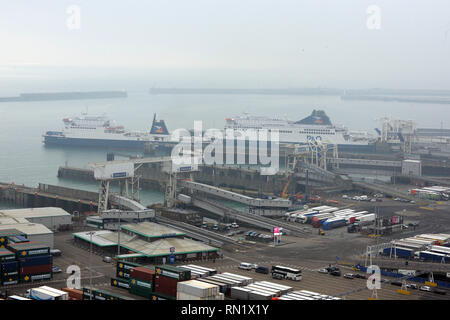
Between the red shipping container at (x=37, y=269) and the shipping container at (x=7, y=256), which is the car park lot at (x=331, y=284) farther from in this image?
the shipping container at (x=7, y=256)

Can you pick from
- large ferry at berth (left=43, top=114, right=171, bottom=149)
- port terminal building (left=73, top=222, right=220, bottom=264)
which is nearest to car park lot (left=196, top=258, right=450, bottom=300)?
port terminal building (left=73, top=222, right=220, bottom=264)

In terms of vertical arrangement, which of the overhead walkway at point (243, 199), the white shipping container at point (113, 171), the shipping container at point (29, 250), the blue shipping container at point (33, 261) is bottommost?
the blue shipping container at point (33, 261)

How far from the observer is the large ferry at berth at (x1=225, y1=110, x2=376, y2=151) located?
39.6 m

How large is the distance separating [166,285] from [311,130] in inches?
1254

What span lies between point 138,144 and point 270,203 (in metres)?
21.6

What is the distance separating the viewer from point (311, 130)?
41250mm

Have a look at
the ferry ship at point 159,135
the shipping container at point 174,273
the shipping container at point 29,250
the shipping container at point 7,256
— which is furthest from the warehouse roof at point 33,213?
the ferry ship at point 159,135

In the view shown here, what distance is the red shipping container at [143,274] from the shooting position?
10.6 metres

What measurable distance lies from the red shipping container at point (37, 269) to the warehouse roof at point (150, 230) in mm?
2912

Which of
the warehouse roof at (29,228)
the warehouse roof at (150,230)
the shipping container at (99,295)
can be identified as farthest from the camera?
the warehouse roof at (150,230)

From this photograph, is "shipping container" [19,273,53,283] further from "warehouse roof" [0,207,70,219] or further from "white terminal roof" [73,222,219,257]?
"warehouse roof" [0,207,70,219]

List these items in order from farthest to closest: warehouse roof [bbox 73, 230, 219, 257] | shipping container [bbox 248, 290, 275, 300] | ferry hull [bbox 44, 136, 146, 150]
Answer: ferry hull [bbox 44, 136, 146, 150] < warehouse roof [bbox 73, 230, 219, 257] < shipping container [bbox 248, 290, 275, 300]

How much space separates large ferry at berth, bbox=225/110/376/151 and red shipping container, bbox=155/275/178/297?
94.1ft

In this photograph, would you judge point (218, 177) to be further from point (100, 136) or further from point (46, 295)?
point (46, 295)
